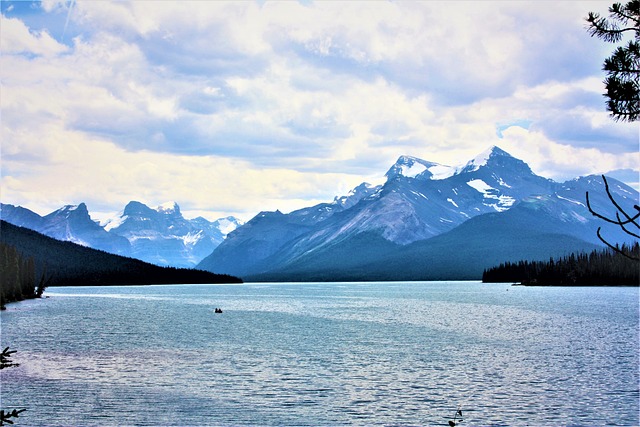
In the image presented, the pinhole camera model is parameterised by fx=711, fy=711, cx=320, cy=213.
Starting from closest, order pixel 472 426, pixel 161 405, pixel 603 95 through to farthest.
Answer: pixel 603 95 < pixel 472 426 < pixel 161 405

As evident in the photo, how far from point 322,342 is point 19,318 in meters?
72.7

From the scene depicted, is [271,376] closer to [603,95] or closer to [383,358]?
[383,358]

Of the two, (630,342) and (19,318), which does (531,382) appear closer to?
(630,342)

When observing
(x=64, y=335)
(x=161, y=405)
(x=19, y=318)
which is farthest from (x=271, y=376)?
(x=19, y=318)

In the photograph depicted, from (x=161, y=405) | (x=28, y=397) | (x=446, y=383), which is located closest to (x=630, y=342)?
(x=446, y=383)

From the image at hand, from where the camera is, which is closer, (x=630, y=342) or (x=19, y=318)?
(x=630, y=342)

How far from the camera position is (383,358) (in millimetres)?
77562

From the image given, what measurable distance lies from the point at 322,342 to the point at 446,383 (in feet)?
118

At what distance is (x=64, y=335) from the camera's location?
104375 mm

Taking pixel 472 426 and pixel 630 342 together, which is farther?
pixel 630 342

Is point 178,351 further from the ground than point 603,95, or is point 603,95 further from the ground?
point 603,95

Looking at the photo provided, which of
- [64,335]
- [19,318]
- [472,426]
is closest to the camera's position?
[472,426]

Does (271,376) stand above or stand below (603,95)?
below

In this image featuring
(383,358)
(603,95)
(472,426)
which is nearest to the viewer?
(603,95)
